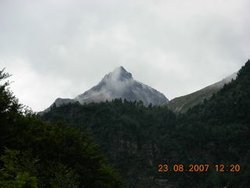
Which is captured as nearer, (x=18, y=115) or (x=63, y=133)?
(x=18, y=115)

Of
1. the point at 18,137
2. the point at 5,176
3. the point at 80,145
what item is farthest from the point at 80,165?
the point at 5,176

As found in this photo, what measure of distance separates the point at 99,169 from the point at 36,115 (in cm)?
933

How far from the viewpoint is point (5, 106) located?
46.6 m

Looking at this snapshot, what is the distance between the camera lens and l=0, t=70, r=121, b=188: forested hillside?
45128 mm

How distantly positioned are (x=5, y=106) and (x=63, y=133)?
13.1m

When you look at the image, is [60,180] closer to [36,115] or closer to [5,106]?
[5,106]

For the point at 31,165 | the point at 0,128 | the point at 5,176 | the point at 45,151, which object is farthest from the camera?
the point at 45,151

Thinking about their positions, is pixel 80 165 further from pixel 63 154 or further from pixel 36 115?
pixel 36 115

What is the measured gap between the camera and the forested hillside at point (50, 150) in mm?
45128

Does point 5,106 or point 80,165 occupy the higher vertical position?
point 5,106

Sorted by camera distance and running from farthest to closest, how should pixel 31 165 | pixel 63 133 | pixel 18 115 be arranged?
pixel 63 133 → pixel 18 115 → pixel 31 165

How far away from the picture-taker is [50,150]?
5569 cm

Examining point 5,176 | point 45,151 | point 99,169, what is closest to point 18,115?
point 45,151

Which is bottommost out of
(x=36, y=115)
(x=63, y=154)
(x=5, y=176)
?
(x=5, y=176)
